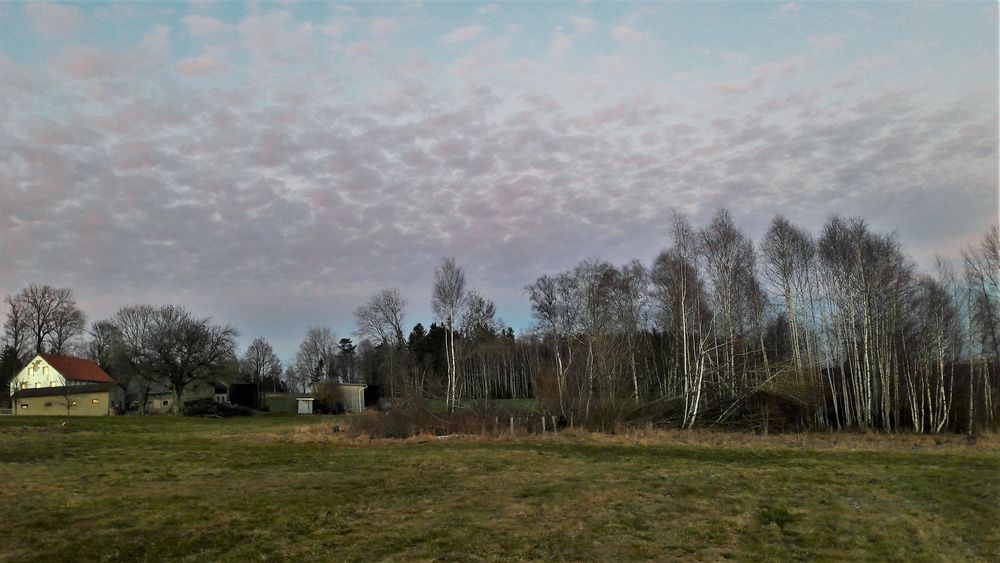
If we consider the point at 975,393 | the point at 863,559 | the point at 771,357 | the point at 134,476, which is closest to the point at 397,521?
the point at 863,559

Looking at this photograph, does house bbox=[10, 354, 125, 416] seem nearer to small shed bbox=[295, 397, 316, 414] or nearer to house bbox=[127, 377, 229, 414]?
house bbox=[127, 377, 229, 414]

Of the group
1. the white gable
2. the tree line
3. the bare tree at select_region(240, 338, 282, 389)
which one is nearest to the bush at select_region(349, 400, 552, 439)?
the tree line

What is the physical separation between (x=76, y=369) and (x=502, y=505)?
69895 millimetres

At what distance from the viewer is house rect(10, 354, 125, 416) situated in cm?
5231

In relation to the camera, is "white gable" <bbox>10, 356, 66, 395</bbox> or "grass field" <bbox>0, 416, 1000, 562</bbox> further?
"white gable" <bbox>10, 356, 66, 395</bbox>

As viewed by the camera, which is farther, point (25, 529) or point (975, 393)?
point (975, 393)

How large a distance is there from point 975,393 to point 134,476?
34856mm

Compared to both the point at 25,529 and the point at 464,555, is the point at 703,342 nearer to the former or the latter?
the point at 464,555

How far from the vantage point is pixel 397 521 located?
9.38 m

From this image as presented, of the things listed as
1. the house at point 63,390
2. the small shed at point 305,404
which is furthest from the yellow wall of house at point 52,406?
the small shed at point 305,404

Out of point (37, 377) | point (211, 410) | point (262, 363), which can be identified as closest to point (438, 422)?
point (211, 410)

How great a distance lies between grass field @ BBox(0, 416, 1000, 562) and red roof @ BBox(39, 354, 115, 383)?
50745 mm

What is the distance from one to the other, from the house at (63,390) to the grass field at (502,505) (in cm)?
3950

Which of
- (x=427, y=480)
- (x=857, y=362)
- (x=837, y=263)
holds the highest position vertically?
(x=837, y=263)
